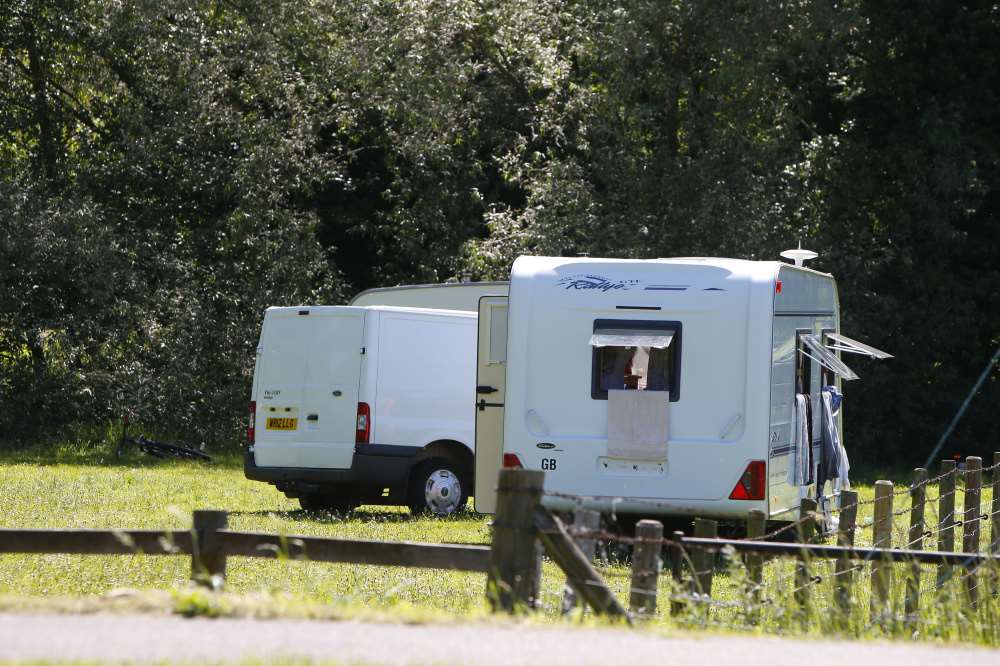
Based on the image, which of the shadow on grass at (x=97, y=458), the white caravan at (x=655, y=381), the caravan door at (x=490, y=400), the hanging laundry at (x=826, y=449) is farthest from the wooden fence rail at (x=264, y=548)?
the shadow on grass at (x=97, y=458)

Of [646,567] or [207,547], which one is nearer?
[207,547]

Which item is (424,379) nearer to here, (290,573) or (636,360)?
(636,360)

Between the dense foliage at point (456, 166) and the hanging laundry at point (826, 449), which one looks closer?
the hanging laundry at point (826, 449)

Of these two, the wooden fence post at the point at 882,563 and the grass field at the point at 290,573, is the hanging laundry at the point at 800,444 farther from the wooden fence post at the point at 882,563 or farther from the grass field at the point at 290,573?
the wooden fence post at the point at 882,563

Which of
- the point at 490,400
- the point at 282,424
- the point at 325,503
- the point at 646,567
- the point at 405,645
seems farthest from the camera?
the point at 325,503

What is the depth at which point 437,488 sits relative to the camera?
1645cm

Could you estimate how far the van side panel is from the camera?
1581cm

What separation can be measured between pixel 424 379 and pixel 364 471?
1259 mm

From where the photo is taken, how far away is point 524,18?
90.4ft

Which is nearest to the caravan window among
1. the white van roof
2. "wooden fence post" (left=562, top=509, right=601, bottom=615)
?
the white van roof

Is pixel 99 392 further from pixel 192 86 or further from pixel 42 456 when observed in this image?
pixel 192 86

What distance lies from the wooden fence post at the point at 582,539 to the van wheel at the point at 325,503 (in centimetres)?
972

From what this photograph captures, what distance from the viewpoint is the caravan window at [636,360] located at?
12.7 m

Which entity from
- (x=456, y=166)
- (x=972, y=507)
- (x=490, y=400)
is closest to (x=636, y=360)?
(x=490, y=400)
